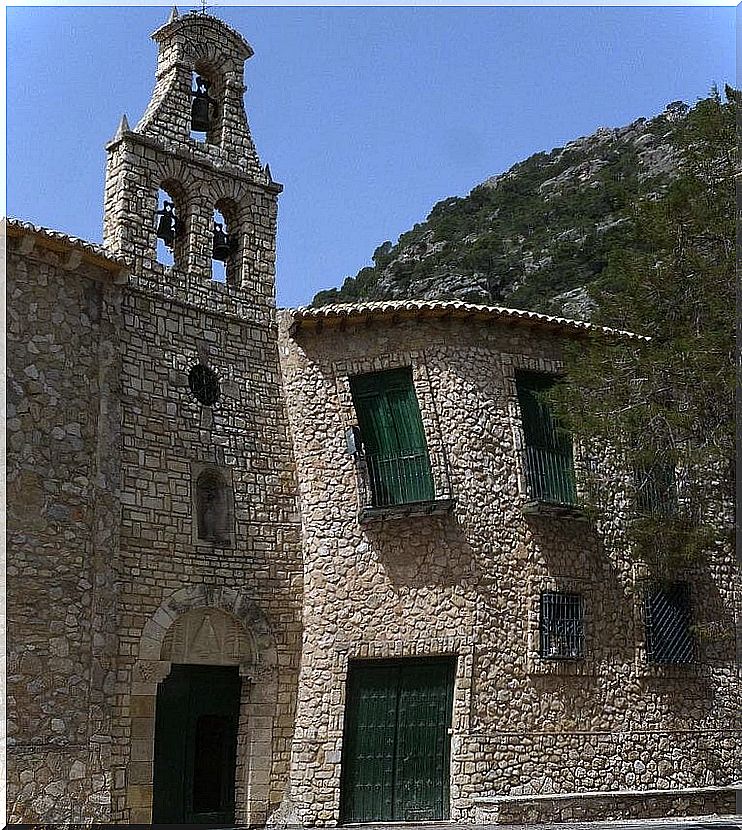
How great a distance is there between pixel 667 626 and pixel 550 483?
302 centimetres

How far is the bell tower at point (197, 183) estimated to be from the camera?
16.5m

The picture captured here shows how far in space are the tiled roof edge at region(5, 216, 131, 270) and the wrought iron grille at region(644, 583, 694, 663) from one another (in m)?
9.51

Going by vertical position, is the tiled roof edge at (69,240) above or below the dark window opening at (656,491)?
above

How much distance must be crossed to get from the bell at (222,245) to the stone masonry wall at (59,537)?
3.05 m

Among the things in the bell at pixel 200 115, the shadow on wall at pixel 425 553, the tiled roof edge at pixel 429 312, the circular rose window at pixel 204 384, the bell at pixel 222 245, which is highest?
the bell at pixel 200 115

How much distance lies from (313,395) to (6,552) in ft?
18.0

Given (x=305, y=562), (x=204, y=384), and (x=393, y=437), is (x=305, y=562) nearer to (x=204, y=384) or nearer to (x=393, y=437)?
(x=393, y=437)

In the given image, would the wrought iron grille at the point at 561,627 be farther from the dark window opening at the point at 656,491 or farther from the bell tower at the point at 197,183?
the bell tower at the point at 197,183

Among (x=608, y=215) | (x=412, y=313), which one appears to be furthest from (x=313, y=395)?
(x=608, y=215)

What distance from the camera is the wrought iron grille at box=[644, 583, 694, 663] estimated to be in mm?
16812

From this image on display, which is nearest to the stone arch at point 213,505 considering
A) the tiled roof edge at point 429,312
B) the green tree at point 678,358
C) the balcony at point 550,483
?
the tiled roof edge at point 429,312

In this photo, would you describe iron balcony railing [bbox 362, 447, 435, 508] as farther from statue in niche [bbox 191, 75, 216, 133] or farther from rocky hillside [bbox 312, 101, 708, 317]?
rocky hillside [bbox 312, 101, 708, 317]

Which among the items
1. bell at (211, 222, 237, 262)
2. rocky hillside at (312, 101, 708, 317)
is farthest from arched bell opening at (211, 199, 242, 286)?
rocky hillside at (312, 101, 708, 317)

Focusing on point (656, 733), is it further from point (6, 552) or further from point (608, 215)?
point (608, 215)
